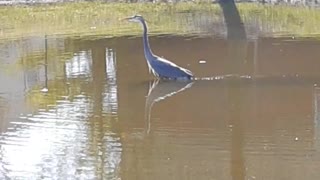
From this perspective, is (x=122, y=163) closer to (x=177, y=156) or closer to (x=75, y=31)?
(x=177, y=156)

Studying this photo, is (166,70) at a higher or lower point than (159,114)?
higher

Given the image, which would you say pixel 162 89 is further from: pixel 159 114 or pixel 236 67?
pixel 236 67

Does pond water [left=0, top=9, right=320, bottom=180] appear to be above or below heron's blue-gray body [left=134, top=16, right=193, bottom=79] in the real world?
below

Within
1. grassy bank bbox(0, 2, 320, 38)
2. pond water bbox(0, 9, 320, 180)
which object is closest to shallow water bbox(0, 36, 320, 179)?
pond water bbox(0, 9, 320, 180)

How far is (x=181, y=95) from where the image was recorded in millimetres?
10812

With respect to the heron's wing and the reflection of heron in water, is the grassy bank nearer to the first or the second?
the heron's wing

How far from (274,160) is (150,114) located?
2384mm

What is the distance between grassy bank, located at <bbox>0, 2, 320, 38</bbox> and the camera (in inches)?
690

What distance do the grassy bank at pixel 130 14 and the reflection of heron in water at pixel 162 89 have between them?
5.31m

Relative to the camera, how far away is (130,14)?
20594 mm

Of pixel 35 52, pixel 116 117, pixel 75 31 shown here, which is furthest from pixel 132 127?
pixel 75 31

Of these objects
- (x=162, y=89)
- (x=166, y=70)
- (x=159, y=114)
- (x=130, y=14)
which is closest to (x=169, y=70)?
(x=166, y=70)

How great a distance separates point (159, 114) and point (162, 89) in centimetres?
157

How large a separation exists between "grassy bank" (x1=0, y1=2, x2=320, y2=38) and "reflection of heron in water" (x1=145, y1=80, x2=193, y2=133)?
531cm
